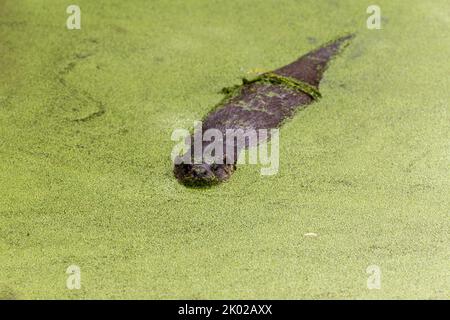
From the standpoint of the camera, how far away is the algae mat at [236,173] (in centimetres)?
217

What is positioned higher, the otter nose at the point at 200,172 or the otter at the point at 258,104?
the otter at the point at 258,104

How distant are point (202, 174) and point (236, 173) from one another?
15 cm

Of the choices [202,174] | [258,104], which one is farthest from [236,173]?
[258,104]

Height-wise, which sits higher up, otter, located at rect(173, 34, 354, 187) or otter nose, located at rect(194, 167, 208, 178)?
otter, located at rect(173, 34, 354, 187)

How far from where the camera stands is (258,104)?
2891 millimetres

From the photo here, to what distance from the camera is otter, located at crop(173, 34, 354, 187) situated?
250cm

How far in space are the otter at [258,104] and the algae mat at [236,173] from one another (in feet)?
0.15

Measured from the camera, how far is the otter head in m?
2.48

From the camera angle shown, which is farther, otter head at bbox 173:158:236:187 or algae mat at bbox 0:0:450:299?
otter head at bbox 173:158:236:187

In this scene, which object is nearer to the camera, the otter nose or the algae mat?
the algae mat

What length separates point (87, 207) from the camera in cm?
240

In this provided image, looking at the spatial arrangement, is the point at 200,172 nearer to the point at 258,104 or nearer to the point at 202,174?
the point at 202,174
